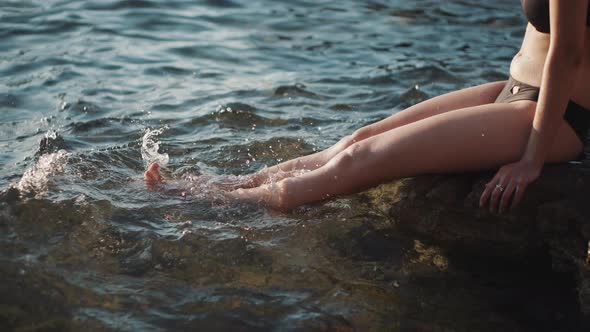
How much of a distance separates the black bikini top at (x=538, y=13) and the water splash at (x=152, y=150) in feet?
8.78

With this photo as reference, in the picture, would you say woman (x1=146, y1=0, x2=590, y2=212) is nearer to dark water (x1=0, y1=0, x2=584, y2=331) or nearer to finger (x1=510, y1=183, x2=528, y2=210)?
finger (x1=510, y1=183, x2=528, y2=210)

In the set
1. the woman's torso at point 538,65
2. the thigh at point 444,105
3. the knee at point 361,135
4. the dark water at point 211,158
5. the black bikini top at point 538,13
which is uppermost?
the black bikini top at point 538,13

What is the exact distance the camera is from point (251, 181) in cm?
462

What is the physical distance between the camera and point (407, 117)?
454cm

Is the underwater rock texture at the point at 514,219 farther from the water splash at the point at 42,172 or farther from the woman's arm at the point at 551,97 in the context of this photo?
the water splash at the point at 42,172

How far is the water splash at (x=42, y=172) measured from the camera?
457 centimetres

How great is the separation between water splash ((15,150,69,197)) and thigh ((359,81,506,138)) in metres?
1.98

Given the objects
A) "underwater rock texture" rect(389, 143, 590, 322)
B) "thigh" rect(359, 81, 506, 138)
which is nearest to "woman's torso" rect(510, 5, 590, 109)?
"thigh" rect(359, 81, 506, 138)

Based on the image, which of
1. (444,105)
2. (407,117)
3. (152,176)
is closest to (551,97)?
(444,105)

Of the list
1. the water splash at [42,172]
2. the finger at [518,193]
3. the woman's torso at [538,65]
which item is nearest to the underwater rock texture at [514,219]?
the finger at [518,193]

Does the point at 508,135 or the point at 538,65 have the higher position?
the point at 538,65

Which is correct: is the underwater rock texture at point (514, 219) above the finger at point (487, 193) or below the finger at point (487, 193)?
below

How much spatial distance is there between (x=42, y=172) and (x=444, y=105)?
2562mm

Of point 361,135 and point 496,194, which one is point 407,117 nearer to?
point 361,135
